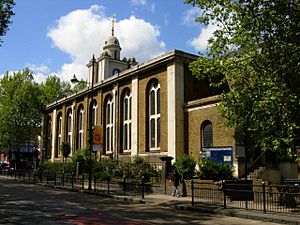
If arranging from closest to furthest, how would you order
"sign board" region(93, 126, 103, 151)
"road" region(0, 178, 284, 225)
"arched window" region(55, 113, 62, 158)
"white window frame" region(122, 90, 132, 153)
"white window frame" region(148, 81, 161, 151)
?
"road" region(0, 178, 284, 225) → "sign board" region(93, 126, 103, 151) → "white window frame" region(148, 81, 161, 151) → "white window frame" region(122, 90, 132, 153) → "arched window" region(55, 113, 62, 158)

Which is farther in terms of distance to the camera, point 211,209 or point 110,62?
point 110,62

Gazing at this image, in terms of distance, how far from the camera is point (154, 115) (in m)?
33.8

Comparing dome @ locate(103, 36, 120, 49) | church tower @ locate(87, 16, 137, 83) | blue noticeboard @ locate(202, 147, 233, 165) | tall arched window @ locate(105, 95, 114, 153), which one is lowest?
blue noticeboard @ locate(202, 147, 233, 165)

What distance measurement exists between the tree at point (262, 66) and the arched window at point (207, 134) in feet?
36.1

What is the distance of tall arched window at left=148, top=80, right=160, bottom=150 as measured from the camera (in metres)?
33.2

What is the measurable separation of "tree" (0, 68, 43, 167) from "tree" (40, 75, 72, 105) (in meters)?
2.99

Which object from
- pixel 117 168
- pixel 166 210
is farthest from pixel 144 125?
pixel 166 210

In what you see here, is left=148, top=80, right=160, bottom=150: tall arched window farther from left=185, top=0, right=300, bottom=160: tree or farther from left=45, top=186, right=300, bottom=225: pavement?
left=185, top=0, right=300, bottom=160: tree

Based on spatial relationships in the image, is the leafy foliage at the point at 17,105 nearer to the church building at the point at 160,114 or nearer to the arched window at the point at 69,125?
the arched window at the point at 69,125

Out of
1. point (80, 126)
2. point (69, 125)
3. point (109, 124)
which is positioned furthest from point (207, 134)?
point (69, 125)

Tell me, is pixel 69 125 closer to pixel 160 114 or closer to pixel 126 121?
pixel 126 121

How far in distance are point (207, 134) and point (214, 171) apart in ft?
21.9

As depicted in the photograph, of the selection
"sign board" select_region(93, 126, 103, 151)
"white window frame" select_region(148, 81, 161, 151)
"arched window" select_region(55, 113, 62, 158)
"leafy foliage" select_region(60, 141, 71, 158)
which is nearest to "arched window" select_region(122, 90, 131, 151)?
"white window frame" select_region(148, 81, 161, 151)

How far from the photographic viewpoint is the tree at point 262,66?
1472cm
